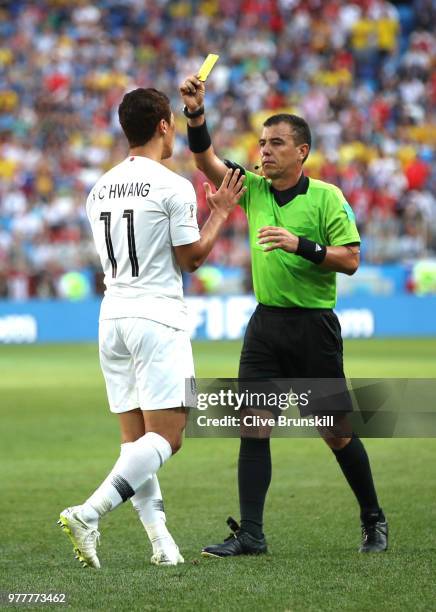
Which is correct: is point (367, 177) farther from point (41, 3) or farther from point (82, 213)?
point (41, 3)

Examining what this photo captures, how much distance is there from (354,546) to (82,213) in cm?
1888

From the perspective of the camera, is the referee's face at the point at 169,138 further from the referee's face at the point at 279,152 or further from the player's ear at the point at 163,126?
the referee's face at the point at 279,152

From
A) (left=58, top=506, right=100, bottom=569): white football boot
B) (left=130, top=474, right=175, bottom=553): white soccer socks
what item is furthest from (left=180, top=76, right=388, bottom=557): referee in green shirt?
(left=58, top=506, right=100, bottom=569): white football boot

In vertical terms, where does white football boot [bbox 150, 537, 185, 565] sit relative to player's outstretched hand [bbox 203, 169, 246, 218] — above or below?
below

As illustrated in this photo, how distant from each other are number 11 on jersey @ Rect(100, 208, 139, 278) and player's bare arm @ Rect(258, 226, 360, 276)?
2.15 ft

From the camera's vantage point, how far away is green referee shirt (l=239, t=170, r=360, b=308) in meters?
6.52

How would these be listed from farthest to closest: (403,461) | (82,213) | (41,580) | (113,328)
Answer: (82,213) < (403,461) < (113,328) < (41,580)

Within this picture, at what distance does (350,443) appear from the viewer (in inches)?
258

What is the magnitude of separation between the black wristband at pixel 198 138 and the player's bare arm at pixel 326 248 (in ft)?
2.14

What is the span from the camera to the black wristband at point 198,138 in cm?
654

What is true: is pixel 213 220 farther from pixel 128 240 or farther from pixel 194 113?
pixel 194 113

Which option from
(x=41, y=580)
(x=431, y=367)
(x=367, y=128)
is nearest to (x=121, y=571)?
(x=41, y=580)

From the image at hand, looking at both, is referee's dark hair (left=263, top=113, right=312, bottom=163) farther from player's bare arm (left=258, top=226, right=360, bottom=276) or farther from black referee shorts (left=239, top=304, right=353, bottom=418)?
black referee shorts (left=239, top=304, right=353, bottom=418)

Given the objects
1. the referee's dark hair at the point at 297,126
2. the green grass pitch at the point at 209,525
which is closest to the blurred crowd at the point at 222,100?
the green grass pitch at the point at 209,525
